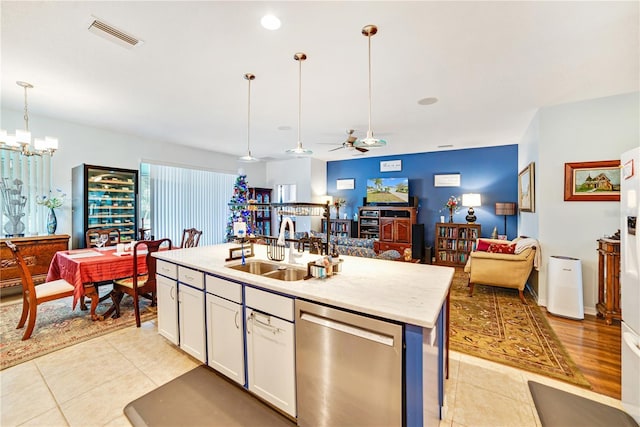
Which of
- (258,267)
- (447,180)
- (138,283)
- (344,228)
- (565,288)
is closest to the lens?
(258,267)

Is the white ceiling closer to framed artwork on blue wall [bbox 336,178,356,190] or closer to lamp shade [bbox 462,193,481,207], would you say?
lamp shade [bbox 462,193,481,207]

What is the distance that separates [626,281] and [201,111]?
15.4 ft

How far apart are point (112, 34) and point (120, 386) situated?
281cm

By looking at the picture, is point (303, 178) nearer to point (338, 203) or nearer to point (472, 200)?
point (338, 203)

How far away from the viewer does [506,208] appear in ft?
18.0

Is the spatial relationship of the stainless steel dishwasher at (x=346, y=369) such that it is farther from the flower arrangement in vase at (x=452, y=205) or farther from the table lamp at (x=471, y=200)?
the flower arrangement in vase at (x=452, y=205)

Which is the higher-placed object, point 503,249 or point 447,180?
point 447,180

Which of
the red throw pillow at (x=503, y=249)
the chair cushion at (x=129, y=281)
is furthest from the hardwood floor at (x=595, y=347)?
the chair cushion at (x=129, y=281)

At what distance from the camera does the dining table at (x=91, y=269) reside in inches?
111

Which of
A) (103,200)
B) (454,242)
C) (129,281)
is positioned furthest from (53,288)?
(454,242)

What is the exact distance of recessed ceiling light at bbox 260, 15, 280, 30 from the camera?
192cm

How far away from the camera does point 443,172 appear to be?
6.58 m

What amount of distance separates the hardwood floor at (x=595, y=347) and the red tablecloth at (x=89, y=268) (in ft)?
15.1

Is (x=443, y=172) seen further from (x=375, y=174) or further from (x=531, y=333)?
(x=531, y=333)
